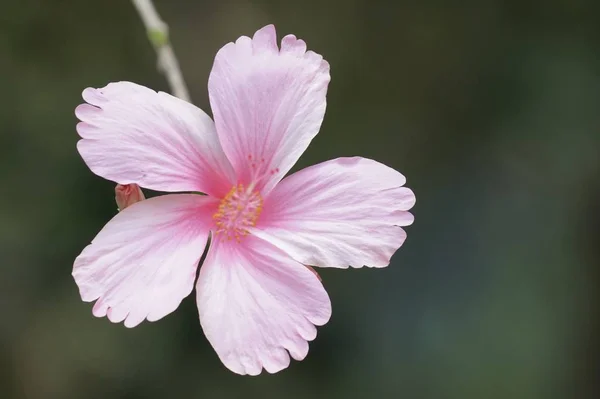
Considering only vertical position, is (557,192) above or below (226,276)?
below

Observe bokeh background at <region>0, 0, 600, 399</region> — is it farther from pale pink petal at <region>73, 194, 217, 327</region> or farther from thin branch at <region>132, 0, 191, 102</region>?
pale pink petal at <region>73, 194, 217, 327</region>

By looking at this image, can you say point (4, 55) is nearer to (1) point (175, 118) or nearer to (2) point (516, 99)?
(1) point (175, 118)

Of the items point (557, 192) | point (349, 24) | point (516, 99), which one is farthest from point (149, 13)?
point (557, 192)

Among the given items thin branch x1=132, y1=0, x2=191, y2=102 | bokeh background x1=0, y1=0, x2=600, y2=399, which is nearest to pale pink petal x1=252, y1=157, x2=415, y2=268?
thin branch x1=132, y1=0, x2=191, y2=102

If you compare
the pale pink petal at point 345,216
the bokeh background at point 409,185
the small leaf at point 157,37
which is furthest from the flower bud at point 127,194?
the bokeh background at point 409,185

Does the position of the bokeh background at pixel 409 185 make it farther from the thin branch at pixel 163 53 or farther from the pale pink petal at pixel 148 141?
the pale pink petal at pixel 148 141

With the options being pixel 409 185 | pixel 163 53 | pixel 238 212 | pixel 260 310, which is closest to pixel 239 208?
pixel 238 212

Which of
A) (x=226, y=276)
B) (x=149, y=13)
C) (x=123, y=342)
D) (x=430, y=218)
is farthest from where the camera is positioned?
(x=430, y=218)
